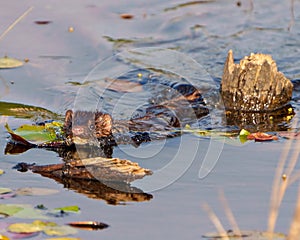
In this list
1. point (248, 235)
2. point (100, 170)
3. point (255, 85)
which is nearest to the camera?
point (248, 235)

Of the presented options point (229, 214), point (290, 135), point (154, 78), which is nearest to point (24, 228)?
point (229, 214)

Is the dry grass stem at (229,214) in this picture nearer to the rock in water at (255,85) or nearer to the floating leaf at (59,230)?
the floating leaf at (59,230)

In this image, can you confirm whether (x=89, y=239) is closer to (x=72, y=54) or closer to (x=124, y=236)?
Answer: (x=124, y=236)

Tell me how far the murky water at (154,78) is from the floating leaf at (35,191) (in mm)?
60

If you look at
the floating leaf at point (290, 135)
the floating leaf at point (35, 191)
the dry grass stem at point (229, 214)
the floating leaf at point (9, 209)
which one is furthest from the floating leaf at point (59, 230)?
the floating leaf at point (290, 135)

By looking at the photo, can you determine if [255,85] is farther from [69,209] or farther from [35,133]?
[69,209]

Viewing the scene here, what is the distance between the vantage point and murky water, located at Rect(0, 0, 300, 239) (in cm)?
410

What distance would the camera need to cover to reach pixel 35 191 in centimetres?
439

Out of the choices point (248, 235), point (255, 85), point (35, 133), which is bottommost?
point (248, 235)

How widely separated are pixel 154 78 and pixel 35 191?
2928 mm

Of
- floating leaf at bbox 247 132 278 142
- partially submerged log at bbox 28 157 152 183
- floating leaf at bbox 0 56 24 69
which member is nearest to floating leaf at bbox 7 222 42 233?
partially submerged log at bbox 28 157 152 183

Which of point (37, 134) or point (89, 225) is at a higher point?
point (37, 134)

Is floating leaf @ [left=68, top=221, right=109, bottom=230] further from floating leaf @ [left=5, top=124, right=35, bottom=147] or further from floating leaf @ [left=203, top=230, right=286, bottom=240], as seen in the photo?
floating leaf @ [left=5, top=124, right=35, bottom=147]

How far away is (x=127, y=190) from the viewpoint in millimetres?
4457
